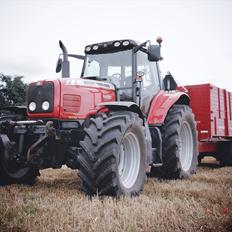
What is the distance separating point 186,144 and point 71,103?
11.1 ft

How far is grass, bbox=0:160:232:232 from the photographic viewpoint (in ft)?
10.7

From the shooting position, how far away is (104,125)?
4.65 meters

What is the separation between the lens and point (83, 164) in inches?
173

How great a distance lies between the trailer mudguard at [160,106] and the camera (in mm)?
6442

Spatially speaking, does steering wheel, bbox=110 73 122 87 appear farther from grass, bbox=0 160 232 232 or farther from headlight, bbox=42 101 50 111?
grass, bbox=0 160 232 232

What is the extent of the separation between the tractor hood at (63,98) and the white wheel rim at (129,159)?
0.76m

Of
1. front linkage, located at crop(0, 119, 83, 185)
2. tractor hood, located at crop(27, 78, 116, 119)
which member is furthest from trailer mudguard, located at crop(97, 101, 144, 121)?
front linkage, located at crop(0, 119, 83, 185)

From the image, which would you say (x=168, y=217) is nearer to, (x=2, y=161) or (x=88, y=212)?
(x=88, y=212)

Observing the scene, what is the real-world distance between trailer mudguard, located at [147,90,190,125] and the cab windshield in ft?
2.32

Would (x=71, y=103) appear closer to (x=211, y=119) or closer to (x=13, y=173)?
(x=13, y=173)

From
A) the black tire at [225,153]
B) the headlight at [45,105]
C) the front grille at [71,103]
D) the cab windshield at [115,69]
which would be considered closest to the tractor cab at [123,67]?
the cab windshield at [115,69]

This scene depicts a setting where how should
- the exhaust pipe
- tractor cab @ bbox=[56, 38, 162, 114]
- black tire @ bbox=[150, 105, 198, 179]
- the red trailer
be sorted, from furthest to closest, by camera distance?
the red trailer < black tire @ bbox=[150, 105, 198, 179] < the exhaust pipe < tractor cab @ bbox=[56, 38, 162, 114]

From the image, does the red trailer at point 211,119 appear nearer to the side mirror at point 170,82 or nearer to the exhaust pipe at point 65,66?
the side mirror at point 170,82

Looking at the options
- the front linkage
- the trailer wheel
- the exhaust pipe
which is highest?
the exhaust pipe
